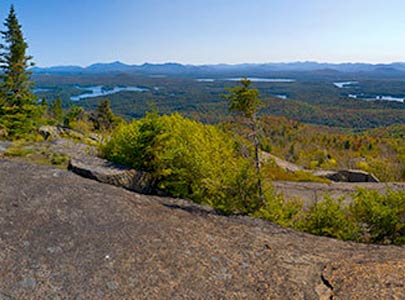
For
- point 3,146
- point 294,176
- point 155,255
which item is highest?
point 3,146

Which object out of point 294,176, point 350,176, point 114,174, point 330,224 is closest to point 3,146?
point 114,174

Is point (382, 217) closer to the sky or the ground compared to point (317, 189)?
closer to the sky

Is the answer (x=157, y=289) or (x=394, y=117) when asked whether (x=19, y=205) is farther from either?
(x=394, y=117)

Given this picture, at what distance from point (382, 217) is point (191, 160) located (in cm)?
555

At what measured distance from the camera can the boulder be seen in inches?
420

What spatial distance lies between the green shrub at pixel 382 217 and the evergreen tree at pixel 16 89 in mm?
23456

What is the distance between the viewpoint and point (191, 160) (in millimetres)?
11000

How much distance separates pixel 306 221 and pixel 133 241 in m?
5.54

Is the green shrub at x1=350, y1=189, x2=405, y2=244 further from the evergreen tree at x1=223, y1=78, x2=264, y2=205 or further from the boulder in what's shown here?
the boulder

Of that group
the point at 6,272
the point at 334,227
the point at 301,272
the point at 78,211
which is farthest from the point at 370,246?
the point at 6,272

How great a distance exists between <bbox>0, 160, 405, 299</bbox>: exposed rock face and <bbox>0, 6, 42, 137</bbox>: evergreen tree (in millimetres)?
18841

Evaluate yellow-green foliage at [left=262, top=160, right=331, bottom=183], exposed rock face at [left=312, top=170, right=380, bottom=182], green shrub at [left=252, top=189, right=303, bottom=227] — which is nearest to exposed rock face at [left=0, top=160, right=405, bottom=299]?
green shrub at [left=252, top=189, right=303, bottom=227]

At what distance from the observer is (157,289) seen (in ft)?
18.8

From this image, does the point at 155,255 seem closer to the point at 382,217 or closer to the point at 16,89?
the point at 382,217
